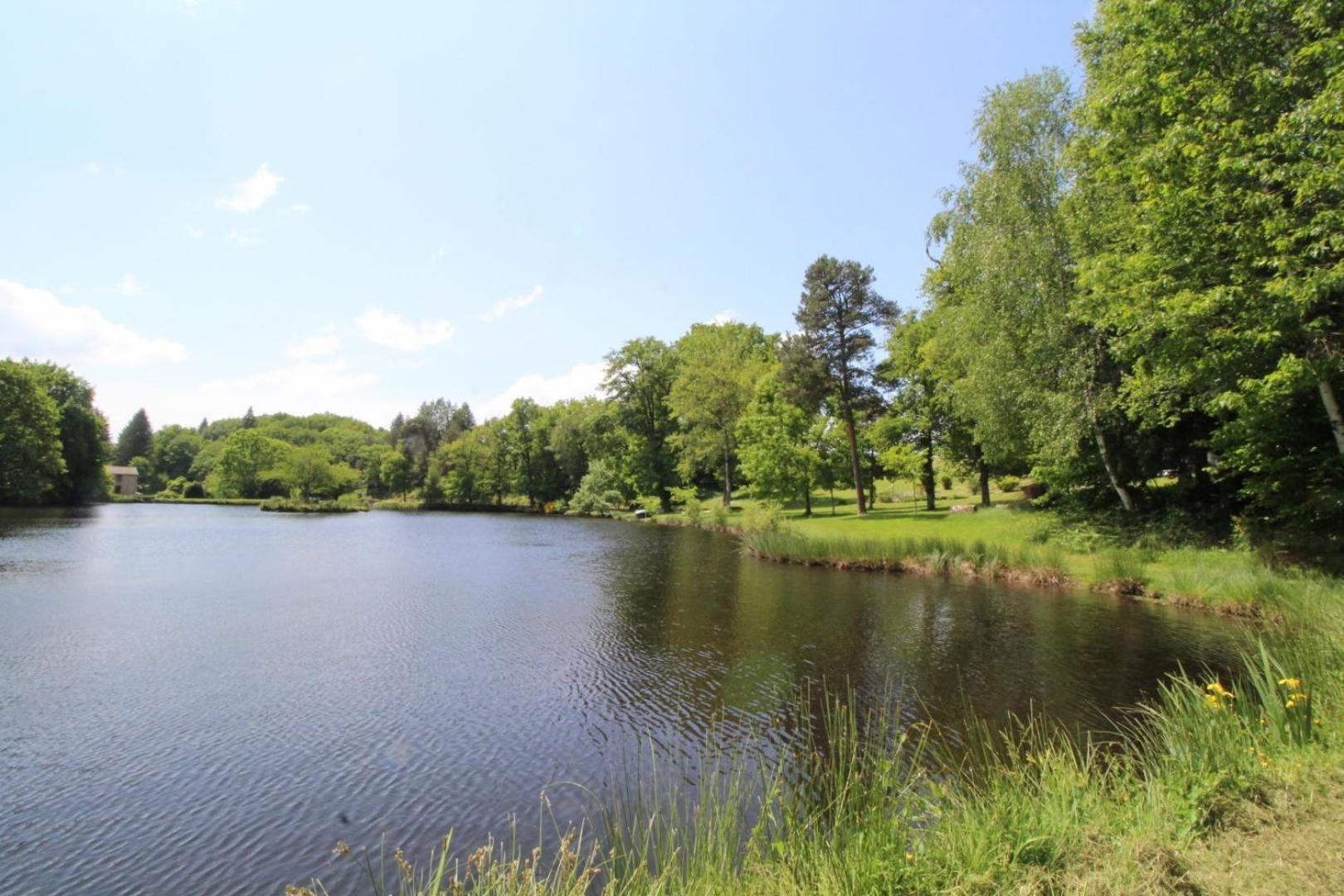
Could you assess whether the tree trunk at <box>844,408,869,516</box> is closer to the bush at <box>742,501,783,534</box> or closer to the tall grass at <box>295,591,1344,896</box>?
the bush at <box>742,501,783,534</box>

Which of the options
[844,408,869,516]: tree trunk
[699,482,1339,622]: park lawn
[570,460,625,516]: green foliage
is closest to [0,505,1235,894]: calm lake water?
[699,482,1339,622]: park lawn

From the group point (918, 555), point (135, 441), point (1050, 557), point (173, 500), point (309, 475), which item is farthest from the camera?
point (135, 441)

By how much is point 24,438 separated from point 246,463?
117 feet

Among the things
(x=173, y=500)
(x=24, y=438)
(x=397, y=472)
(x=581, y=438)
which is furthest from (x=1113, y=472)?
(x=173, y=500)

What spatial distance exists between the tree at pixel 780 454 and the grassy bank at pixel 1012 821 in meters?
31.2

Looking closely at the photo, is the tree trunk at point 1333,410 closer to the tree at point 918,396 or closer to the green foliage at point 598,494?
the tree at point 918,396

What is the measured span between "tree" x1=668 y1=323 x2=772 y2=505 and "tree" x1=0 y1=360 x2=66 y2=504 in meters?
57.0

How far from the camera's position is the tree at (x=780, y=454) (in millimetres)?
40562

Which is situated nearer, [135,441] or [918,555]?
[918,555]

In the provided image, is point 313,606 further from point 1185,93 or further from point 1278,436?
point 1278,436

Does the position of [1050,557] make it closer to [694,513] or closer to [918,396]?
[918,396]

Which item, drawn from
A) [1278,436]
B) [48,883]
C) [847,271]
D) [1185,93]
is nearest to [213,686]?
[48,883]

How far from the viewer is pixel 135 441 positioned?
4488 inches

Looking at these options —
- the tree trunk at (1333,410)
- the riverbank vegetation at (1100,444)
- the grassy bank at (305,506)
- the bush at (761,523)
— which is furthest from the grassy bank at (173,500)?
the tree trunk at (1333,410)
